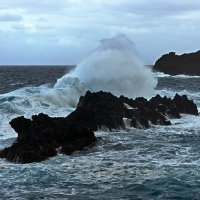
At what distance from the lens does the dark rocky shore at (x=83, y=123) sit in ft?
59.9

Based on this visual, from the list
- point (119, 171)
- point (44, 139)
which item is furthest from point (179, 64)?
point (119, 171)

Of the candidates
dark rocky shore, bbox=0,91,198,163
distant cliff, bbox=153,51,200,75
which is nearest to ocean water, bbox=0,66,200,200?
dark rocky shore, bbox=0,91,198,163

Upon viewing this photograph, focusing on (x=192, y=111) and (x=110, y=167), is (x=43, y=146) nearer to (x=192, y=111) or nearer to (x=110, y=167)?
(x=110, y=167)

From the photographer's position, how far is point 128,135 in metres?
23.3

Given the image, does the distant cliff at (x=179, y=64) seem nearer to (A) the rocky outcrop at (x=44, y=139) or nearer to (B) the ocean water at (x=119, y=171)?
(B) the ocean water at (x=119, y=171)

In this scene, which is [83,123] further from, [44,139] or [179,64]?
[179,64]

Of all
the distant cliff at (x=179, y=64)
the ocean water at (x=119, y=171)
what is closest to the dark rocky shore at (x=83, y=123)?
the ocean water at (x=119, y=171)

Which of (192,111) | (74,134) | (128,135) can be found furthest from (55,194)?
(192,111)

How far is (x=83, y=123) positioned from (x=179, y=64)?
9608 cm

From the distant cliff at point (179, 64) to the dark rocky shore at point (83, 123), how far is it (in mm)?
83041

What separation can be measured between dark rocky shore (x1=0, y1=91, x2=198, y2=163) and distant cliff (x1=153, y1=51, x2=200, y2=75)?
272 feet

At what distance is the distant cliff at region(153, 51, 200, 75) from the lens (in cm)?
11438

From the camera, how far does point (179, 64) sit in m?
117

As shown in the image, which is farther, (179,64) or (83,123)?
(179,64)
